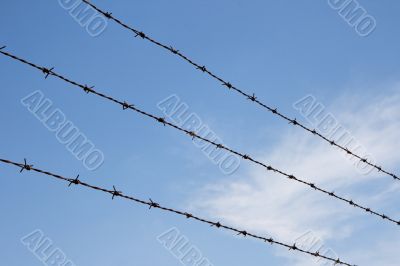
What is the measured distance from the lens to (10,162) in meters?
4.18

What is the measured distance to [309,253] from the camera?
22.5 feet

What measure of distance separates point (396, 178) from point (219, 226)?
14.7 ft

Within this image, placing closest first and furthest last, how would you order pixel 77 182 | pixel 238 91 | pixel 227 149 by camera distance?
pixel 77 182 < pixel 227 149 < pixel 238 91

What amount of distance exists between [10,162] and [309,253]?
4737 mm

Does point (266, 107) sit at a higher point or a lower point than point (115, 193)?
higher

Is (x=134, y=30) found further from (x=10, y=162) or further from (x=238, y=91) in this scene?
(x=10, y=162)

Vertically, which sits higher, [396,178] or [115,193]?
[396,178]

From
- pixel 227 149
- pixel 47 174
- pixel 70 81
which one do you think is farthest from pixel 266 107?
pixel 47 174

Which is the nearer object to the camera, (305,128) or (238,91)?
(238,91)

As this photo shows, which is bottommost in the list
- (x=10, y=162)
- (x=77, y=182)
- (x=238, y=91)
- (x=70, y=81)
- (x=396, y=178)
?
(x=10, y=162)

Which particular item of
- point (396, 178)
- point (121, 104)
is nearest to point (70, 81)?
point (121, 104)

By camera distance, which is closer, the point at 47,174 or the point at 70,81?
the point at 47,174

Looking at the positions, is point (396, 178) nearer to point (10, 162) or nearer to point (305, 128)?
point (305, 128)

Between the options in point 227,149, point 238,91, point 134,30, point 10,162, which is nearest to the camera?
point 10,162
